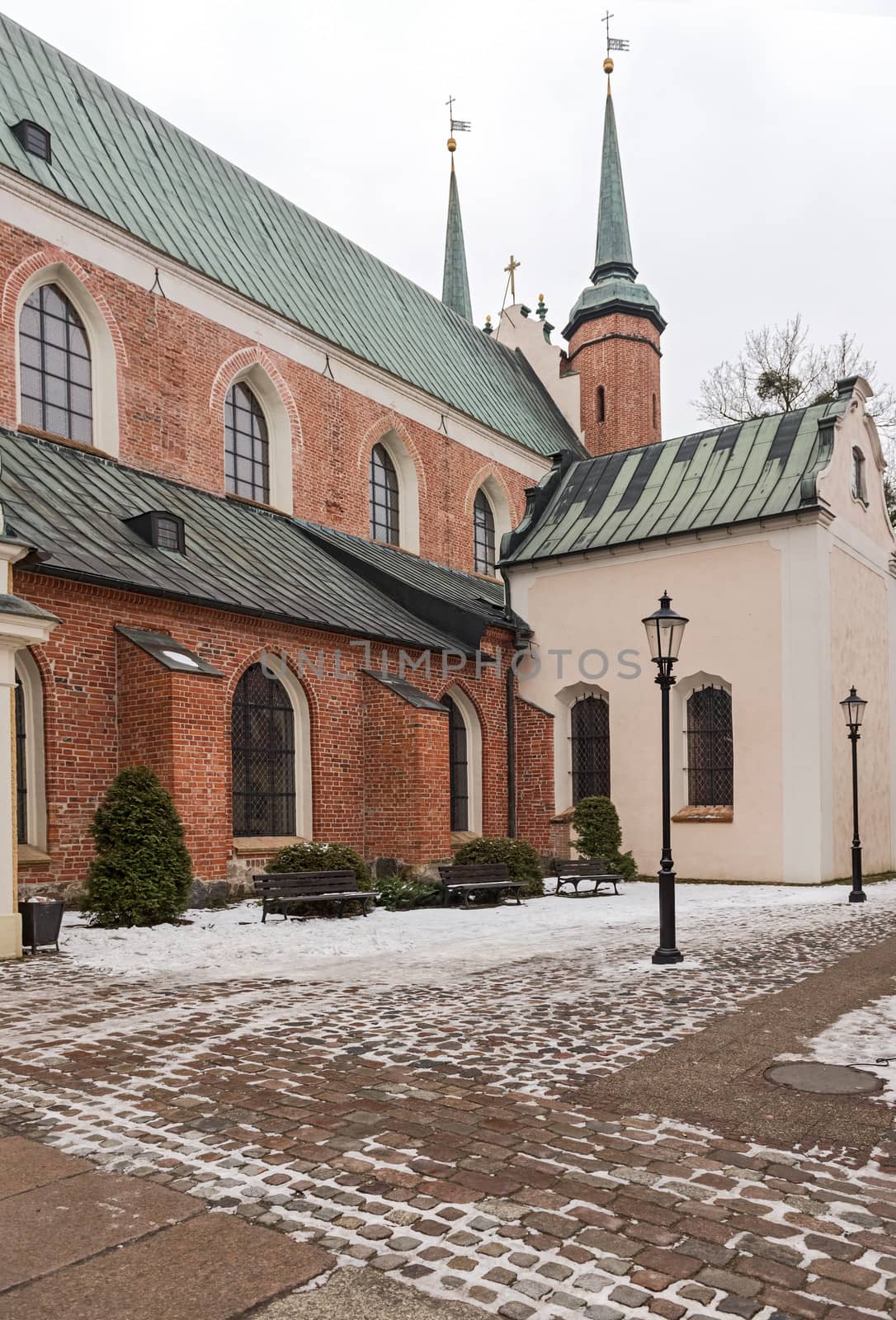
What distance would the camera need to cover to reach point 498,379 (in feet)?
94.6

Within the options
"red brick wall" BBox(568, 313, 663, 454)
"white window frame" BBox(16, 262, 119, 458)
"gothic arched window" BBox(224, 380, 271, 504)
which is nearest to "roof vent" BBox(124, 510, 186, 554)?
"white window frame" BBox(16, 262, 119, 458)

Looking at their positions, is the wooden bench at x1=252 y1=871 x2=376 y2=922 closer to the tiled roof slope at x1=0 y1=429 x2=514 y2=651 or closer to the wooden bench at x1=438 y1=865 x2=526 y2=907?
the wooden bench at x1=438 y1=865 x2=526 y2=907

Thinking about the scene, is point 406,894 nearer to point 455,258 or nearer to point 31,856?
point 31,856

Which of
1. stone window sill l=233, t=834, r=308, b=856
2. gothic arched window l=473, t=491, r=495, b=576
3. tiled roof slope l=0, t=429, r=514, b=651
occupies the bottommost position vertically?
stone window sill l=233, t=834, r=308, b=856

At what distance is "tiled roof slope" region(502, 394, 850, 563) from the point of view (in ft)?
65.3

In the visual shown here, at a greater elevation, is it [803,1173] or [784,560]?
[784,560]

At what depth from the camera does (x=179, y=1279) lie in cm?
341

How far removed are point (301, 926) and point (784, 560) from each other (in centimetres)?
1143

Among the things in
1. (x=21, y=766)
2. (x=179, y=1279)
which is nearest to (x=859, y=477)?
(x=21, y=766)

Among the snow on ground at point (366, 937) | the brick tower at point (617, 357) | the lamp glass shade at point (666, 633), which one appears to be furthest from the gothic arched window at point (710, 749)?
the brick tower at point (617, 357)

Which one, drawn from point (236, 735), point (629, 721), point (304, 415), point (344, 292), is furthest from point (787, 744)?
point (344, 292)

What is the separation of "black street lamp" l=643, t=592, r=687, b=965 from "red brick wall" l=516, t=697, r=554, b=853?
10.1 metres

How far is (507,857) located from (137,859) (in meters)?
6.16

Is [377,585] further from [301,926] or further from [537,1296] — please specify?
[537,1296]
